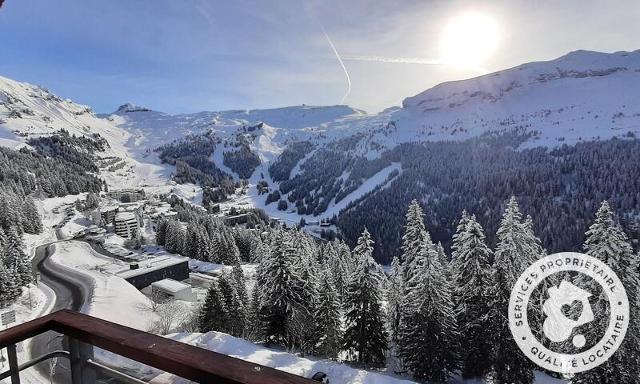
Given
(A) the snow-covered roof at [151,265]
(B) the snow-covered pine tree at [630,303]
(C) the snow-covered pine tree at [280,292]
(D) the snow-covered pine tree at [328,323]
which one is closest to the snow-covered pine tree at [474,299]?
(B) the snow-covered pine tree at [630,303]

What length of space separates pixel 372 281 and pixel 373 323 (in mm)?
2758

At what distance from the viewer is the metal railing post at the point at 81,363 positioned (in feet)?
7.91

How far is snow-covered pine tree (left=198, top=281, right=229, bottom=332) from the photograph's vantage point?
3222cm

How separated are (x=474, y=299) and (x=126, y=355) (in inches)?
901

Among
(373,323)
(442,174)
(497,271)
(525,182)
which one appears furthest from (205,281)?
(442,174)

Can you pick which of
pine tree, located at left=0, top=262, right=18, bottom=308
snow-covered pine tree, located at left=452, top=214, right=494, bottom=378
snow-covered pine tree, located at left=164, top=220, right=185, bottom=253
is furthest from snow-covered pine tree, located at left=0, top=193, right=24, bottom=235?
snow-covered pine tree, located at left=452, top=214, right=494, bottom=378

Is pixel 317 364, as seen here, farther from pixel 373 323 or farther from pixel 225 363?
pixel 225 363

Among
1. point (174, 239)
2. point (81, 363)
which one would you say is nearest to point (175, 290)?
point (174, 239)

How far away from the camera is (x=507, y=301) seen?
66.8 ft

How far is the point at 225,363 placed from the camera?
185 centimetres

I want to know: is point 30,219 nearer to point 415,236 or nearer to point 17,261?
point 17,261

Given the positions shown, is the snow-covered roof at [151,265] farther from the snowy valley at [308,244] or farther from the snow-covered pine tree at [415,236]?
the snow-covered pine tree at [415,236]

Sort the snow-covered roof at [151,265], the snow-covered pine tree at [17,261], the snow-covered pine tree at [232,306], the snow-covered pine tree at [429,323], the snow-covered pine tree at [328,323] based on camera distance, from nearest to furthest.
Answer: the snow-covered pine tree at [429,323] < the snow-covered pine tree at [328,323] < the snow-covered pine tree at [232,306] < the snow-covered pine tree at [17,261] < the snow-covered roof at [151,265]

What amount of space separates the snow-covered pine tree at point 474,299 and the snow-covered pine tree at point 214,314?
1931 cm
